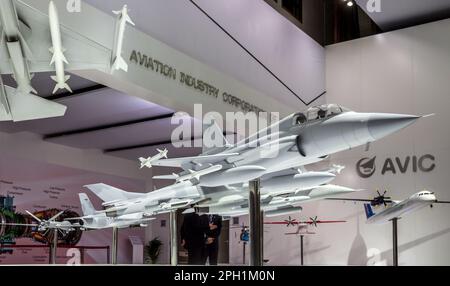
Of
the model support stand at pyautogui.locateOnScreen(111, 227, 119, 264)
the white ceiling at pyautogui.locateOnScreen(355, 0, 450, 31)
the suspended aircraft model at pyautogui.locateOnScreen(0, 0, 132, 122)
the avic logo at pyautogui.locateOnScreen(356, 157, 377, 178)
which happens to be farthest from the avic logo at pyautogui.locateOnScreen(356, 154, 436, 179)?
the suspended aircraft model at pyautogui.locateOnScreen(0, 0, 132, 122)

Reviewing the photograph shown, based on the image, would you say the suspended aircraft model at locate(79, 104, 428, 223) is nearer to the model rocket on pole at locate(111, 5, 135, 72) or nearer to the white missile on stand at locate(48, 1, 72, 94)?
the model rocket on pole at locate(111, 5, 135, 72)

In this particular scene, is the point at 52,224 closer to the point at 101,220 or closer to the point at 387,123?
the point at 101,220

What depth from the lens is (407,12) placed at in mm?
4793

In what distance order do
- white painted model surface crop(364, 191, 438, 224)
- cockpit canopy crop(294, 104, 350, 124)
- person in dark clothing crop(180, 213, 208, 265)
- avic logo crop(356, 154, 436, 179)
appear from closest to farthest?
1. cockpit canopy crop(294, 104, 350, 124)
2. person in dark clothing crop(180, 213, 208, 265)
3. white painted model surface crop(364, 191, 438, 224)
4. avic logo crop(356, 154, 436, 179)

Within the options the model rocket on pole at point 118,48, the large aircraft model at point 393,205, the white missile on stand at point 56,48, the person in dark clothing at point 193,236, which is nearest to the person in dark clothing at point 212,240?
the person in dark clothing at point 193,236

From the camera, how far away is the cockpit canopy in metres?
2.49

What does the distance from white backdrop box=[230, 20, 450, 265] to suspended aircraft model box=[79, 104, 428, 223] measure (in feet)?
3.46

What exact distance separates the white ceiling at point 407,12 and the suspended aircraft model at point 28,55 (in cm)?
302

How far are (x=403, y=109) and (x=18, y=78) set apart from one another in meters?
3.22

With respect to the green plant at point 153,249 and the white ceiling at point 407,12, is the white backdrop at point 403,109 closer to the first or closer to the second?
the white ceiling at point 407,12

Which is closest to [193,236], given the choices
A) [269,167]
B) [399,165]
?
[269,167]
